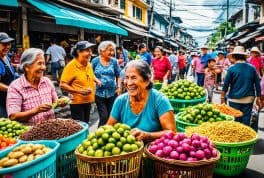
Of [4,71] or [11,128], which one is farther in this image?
[4,71]

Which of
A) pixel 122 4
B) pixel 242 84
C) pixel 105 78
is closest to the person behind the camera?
pixel 242 84

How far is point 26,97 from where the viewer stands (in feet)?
14.7

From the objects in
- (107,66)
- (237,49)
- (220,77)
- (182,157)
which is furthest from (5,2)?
(220,77)

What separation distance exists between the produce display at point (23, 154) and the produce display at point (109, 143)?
1.08 ft

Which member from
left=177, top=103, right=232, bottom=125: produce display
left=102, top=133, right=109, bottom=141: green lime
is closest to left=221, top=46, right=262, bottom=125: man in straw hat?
left=177, top=103, right=232, bottom=125: produce display

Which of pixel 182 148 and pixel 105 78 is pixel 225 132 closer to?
pixel 182 148

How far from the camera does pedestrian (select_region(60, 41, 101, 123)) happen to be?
20.2 ft

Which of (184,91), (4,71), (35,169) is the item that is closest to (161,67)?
(184,91)

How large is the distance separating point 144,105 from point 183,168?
1013mm

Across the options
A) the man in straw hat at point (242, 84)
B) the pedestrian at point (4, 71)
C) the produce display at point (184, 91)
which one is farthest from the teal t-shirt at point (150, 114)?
the man in straw hat at point (242, 84)

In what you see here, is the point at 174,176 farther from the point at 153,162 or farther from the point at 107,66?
the point at 107,66

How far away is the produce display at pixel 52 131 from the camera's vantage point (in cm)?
356

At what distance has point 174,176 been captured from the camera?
10.5 ft

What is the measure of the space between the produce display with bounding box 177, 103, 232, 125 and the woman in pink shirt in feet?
6.93
